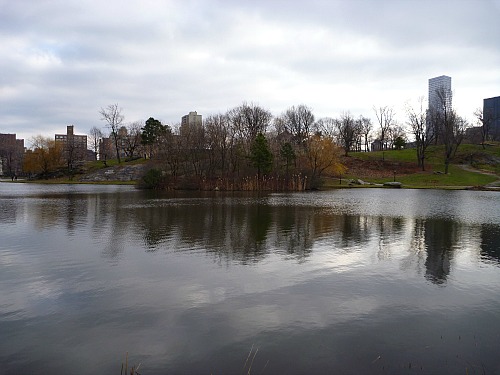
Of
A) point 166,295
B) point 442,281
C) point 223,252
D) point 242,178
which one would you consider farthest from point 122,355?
point 242,178

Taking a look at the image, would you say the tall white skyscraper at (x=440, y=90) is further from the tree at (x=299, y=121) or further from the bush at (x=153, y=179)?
the bush at (x=153, y=179)

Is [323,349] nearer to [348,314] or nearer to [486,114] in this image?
[348,314]

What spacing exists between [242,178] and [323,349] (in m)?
44.2

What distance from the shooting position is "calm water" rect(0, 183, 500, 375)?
5.81 m

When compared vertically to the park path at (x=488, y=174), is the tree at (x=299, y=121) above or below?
above

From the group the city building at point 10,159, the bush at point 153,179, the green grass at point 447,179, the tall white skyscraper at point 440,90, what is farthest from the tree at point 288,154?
the city building at point 10,159

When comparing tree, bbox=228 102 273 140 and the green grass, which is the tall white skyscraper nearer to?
the green grass

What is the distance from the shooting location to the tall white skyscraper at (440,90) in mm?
72325

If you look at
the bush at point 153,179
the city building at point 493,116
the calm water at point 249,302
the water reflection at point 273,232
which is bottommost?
the calm water at point 249,302

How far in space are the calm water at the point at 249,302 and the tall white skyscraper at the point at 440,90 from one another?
2572 inches

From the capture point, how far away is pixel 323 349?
6.08m

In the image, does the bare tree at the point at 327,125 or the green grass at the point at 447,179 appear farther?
the bare tree at the point at 327,125

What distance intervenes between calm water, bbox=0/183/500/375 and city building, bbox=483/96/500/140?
3326 inches

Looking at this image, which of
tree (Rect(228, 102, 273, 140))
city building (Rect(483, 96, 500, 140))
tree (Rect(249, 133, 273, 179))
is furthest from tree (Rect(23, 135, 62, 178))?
city building (Rect(483, 96, 500, 140))
